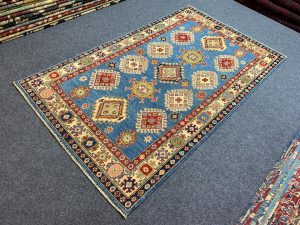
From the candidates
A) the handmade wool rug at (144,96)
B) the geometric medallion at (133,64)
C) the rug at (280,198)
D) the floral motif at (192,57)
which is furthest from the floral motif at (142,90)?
the rug at (280,198)

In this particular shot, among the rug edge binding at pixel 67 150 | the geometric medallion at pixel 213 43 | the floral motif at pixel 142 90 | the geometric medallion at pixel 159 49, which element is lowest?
the rug edge binding at pixel 67 150

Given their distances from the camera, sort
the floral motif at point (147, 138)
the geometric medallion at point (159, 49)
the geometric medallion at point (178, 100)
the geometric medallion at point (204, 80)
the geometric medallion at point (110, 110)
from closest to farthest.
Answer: the floral motif at point (147, 138)
the geometric medallion at point (110, 110)
the geometric medallion at point (178, 100)
the geometric medallion at point (204, 80)
the geometric medallion at point (159, 49)

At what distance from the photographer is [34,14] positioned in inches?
98.1

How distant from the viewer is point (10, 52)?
7.68 feet

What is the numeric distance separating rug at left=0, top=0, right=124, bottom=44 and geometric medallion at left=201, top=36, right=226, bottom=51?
44.5 inches

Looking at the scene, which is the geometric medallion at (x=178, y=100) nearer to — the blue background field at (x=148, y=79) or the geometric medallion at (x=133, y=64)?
the blue background field at (x=148, y=79)

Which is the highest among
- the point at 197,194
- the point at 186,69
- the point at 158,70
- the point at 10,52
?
the point at 186,69

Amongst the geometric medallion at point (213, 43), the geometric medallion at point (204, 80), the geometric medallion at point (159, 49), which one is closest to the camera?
the geometric medallion at point (204, 80)

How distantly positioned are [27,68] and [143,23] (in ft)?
3.75

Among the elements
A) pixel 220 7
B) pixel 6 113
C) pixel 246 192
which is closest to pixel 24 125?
pixel 6 113

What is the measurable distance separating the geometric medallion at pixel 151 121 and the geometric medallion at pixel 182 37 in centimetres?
87

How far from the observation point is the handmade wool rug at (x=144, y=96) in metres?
1.73

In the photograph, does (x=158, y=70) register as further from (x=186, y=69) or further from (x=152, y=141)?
(x=152, y=141)

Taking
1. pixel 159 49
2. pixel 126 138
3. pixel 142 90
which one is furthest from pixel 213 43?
pixel 126 138
